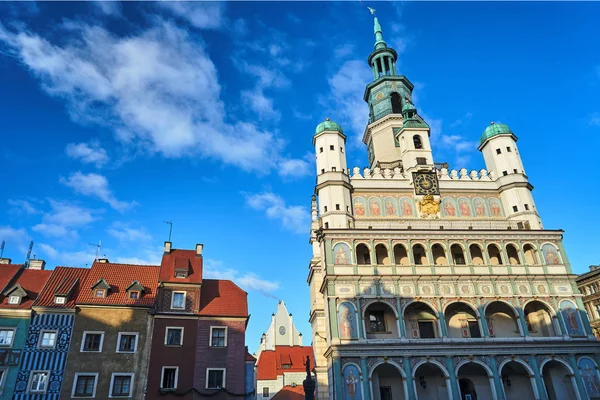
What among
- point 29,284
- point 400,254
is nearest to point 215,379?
point 29,284

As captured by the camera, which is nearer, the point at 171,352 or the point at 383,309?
the point at 171,352

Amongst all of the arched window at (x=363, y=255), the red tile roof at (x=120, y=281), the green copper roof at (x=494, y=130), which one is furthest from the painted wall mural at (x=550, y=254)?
the red tile roof at (x=120, y=281)

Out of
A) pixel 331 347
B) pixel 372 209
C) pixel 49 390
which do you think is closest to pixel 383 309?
pixel 331 347

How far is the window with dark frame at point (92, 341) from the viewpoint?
28.8 m

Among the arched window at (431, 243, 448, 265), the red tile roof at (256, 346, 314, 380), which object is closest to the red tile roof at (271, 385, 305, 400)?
the red tile roof at (256, 346, 314, 380)

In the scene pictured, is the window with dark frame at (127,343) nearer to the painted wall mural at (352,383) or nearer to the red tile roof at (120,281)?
the red tile roof at (120,281)

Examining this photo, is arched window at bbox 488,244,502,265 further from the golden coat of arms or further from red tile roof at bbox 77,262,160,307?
red tile roof at bbox 77,262,160,307

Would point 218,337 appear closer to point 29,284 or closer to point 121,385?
point 121,385

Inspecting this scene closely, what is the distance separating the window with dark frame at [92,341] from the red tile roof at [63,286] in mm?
2388

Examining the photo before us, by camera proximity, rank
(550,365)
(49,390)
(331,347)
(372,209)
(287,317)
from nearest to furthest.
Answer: (49,390), (331,347), (550,365), (372,209), (287,317)

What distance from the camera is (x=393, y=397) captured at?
29.9 m

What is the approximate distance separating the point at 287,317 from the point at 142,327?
1962 inches

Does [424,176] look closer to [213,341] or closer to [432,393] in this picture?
[432,393]

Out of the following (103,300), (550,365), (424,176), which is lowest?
(550,365)
